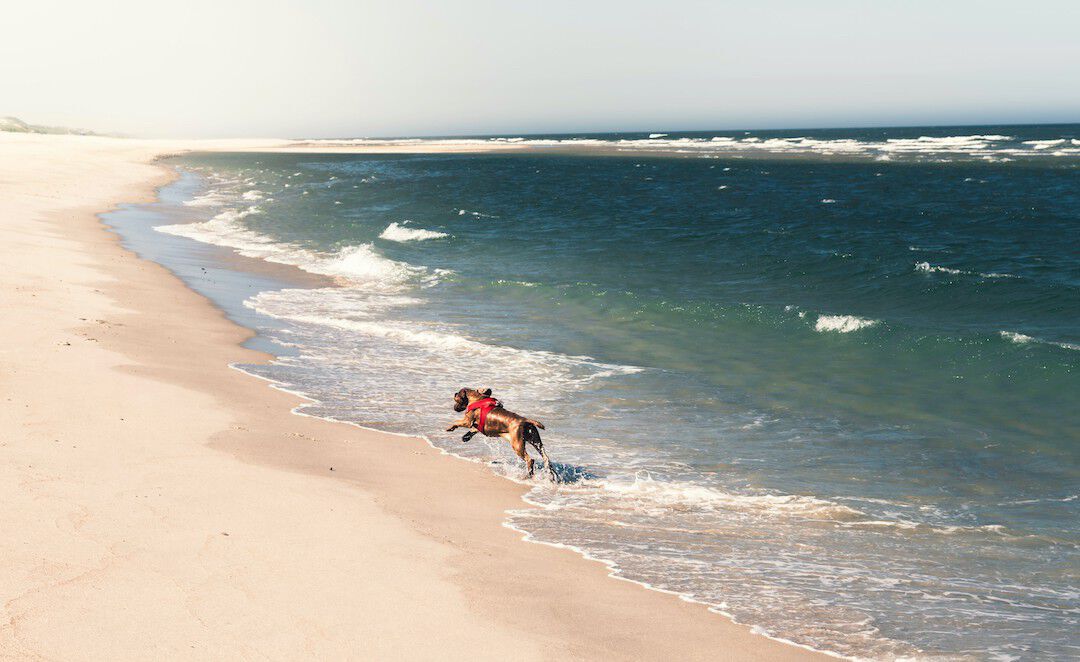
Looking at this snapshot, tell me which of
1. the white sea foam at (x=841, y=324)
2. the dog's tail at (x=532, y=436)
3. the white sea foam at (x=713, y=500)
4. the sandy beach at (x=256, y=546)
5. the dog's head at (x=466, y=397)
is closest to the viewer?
the sandy beach at (x=256, y=546)

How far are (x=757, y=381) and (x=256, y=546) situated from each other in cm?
1034

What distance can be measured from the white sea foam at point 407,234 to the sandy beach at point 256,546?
77.5ft

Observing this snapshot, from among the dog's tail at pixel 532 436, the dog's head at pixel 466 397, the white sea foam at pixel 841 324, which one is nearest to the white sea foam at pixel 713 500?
the dog's tail at pixel 532 436

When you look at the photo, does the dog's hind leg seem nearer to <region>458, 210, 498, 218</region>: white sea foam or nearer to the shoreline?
the shoreline

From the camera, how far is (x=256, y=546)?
716 cm

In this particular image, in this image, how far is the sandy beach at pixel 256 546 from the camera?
580 centimetres

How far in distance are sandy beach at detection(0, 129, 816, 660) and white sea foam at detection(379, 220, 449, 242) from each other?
77.5 feet

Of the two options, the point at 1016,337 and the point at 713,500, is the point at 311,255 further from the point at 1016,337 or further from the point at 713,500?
the point at 713,500

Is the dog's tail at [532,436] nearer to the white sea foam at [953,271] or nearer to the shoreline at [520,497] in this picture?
the shoreline at [520,497]

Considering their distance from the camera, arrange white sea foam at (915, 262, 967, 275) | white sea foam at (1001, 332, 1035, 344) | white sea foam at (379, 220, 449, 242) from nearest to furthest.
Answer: white sea foam at (1001, 332, 1035, 344)
white sea foam at (915, 262, 967, 275)
white sea foam at (379, 220, 449, 242)

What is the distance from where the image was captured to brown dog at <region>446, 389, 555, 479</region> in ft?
33.0

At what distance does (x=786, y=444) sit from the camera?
1184 centimetres

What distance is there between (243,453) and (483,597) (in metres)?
4.32

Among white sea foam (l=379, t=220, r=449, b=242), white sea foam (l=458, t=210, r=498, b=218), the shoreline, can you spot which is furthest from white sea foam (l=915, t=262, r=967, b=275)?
white sea foam (l=458, t=210, r=498, b=218)
